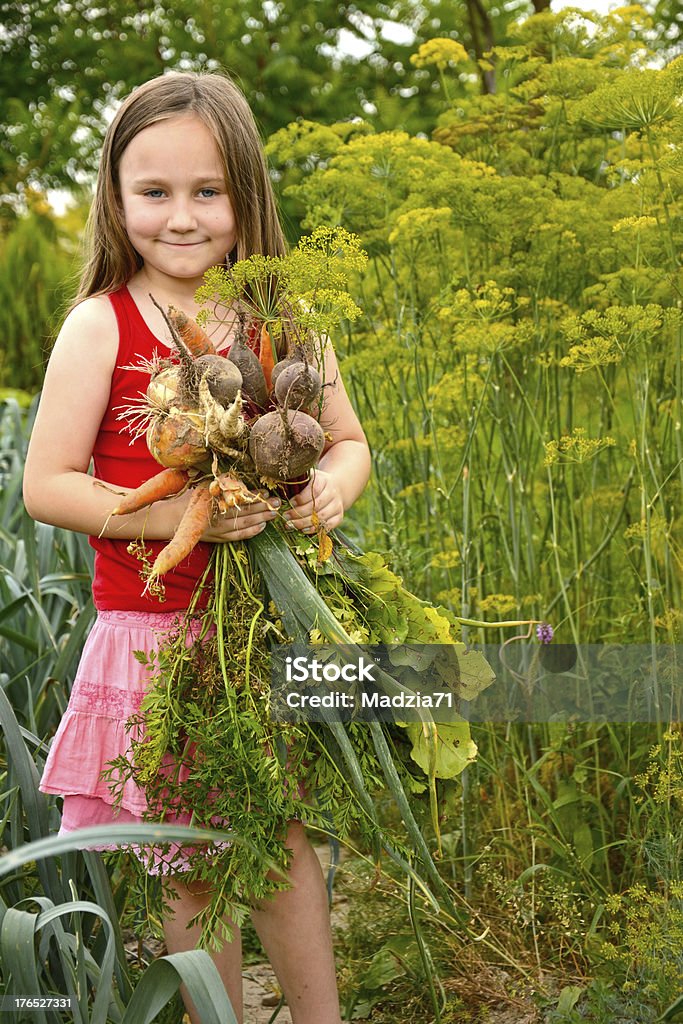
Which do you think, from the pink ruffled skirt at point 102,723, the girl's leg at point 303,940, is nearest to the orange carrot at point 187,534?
the pink ruffled skirt at point 102,723

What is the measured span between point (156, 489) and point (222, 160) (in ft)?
1.90

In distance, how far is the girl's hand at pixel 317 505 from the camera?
5.14ft

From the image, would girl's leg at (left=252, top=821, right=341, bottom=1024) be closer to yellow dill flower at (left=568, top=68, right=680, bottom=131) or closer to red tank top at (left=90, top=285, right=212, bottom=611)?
red tank top at (left=90, top=285, right=212, bottom=611)

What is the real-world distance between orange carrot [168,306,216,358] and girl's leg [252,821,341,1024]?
2.45 ft

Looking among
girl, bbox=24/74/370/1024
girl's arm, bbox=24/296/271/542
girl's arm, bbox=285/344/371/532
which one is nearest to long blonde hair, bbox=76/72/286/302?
girl, bbox=24/74/370/1024

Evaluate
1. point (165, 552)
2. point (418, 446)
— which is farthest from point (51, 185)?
point (165, 552)

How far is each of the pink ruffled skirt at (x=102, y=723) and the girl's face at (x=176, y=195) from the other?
1.91 feet

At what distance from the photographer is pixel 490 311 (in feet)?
7.11

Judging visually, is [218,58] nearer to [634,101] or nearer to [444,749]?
[634,101]

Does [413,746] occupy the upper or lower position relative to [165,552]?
lower

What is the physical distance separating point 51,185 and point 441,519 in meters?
4.18

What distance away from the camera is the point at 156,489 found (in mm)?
1493

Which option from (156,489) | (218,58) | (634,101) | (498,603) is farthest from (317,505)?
(218,58)

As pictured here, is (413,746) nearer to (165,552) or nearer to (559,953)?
(165,552)
